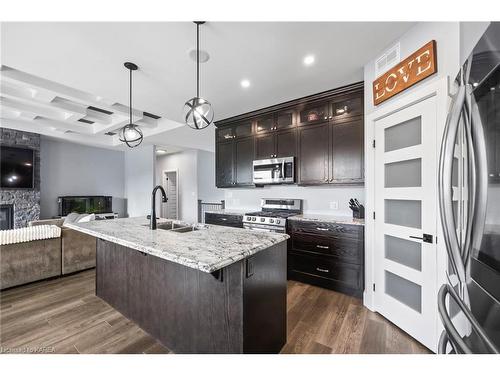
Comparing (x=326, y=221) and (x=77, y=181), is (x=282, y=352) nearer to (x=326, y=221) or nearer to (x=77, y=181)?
(x=326, y=221)

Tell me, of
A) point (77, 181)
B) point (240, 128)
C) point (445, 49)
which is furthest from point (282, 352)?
point (77, 181)

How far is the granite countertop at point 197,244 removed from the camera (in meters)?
1.11

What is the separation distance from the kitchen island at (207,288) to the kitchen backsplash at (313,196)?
1896mm

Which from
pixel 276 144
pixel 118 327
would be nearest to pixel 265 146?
pixel 276 144

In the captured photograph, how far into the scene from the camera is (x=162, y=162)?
866 centimetres

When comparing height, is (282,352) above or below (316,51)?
below

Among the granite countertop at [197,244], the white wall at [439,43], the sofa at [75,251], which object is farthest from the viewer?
the sofa at [75,251]

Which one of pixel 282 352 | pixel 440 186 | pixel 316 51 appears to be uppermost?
pixel 316 51

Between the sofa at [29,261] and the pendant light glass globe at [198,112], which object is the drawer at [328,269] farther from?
the sofa at [29,261]

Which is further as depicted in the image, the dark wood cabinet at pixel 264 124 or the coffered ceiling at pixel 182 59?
the dark wood cabinet at pixel 264 124

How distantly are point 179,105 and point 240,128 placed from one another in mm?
1106

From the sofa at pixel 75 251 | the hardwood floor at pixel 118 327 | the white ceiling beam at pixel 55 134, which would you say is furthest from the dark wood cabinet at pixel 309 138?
the white ceiling beam at pixel 55 134

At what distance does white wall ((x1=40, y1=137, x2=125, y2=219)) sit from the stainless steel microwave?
18.8 ft
